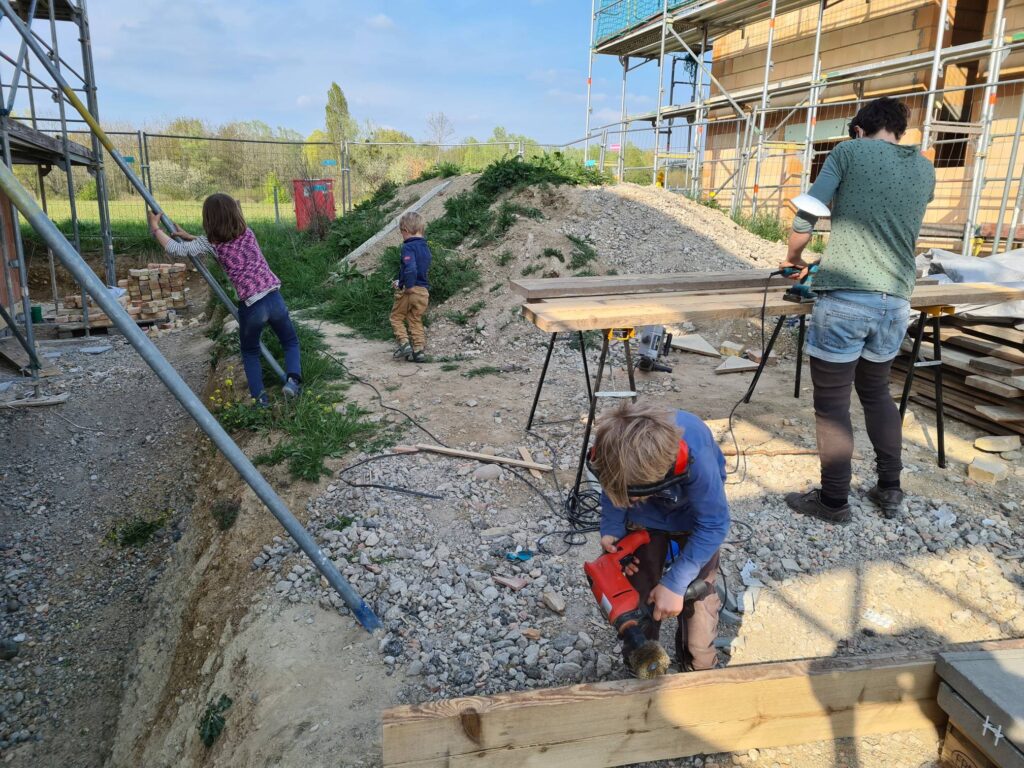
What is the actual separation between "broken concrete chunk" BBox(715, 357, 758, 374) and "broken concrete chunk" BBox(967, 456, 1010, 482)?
252cm

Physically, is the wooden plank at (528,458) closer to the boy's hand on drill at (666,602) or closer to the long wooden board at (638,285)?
the long wooden board at (638,285)

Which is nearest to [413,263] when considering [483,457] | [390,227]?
[483,457]

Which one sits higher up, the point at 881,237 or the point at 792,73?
the point at 792,73

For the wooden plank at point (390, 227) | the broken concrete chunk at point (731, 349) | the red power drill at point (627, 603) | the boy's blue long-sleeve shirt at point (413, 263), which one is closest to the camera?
the red power drill at point (627, 603)

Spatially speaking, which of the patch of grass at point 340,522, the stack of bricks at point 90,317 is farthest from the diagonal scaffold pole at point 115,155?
the stack of bricks at point 90,317

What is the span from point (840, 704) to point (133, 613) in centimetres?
412

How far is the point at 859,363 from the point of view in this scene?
380cm

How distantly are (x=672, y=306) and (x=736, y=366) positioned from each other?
10.7 feet

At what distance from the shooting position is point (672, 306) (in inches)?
159

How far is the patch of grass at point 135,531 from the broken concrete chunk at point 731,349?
19.0 feet

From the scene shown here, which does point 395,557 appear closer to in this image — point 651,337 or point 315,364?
point 315,364

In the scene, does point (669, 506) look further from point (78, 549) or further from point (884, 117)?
point (78, 549)

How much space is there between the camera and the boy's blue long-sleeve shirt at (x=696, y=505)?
7.30 ft

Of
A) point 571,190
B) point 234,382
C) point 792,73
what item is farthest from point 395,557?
point 792,73
